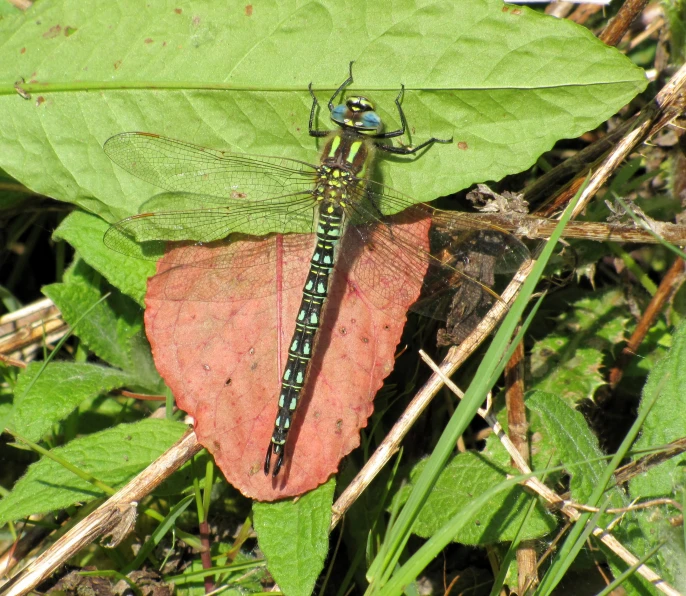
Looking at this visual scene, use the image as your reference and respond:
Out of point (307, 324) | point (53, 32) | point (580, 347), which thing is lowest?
point (307, 324)

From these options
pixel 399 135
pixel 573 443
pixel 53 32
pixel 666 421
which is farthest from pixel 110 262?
pixel 666 421

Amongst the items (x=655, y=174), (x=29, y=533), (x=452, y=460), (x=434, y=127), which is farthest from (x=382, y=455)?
(x=655, y=174)

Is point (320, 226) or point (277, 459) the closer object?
point (277, 459)

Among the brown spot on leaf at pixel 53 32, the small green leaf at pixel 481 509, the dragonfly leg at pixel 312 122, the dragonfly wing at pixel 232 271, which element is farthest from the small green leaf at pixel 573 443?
the brown spot on leaf at pixel 53 32

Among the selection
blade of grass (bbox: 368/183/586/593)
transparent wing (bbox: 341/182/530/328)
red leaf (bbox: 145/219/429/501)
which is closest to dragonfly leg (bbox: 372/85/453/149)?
transparent wing (bbox: 341/182/530/328)

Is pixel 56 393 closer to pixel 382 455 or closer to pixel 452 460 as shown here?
pixel 382 455

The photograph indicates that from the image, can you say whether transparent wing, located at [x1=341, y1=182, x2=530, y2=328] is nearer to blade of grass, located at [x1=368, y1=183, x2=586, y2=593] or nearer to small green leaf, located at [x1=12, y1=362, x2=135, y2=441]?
blade of grass, located at [x1=368, y1=183, x2=586, y2=593]

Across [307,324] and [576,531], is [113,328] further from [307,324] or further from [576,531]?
[576,531]
